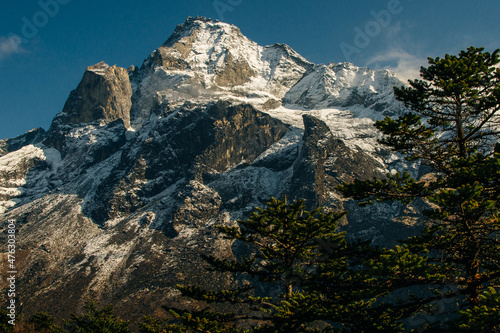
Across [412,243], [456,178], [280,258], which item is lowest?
[280,258]

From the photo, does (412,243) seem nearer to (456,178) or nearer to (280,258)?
(456,178)

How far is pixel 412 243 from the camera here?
52.5 feet

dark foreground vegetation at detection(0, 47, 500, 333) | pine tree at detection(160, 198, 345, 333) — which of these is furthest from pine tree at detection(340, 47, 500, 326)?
pine tree at detection(160, 198, 345, 333)

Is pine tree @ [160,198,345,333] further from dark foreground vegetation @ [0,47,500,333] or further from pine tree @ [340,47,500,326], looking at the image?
pine tree @ [340,47,500,326]

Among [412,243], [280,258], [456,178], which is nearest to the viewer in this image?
[456,178]

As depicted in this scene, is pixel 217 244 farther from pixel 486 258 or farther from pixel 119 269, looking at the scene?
pixel 486 258

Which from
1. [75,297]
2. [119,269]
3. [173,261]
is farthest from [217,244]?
[75,297]

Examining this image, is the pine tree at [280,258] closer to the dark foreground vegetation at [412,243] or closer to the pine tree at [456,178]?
the dark foreground vegetation at [412,243]

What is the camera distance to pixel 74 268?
572ft

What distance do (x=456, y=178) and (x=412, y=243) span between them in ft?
12.1

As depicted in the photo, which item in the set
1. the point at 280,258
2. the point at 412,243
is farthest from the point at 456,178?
the point at 280,258

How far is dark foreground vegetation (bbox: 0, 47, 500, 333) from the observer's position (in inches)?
549

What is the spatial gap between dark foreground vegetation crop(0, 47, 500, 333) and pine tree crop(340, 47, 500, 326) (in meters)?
0.05

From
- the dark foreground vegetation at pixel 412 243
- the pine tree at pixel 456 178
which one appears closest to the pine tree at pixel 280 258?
the dark foreground vegetation at pixel 412 243
